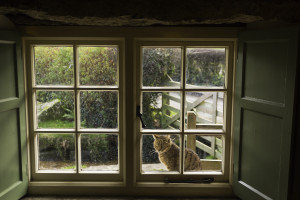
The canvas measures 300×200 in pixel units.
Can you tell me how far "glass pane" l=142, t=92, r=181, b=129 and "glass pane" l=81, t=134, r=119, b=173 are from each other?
1.18 ft

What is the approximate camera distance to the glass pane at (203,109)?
262 centimetres

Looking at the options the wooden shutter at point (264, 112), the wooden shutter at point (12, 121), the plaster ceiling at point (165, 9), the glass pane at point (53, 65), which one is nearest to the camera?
the plaster ceiling at point (165, 9)

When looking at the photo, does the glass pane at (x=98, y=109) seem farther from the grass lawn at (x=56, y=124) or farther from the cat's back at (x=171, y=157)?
the cat's back at (x=171, y=157)

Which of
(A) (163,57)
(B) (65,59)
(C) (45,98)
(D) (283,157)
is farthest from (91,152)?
(D) (283,157)

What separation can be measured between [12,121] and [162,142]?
4.15 feet

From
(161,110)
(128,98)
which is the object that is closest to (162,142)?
(161,110)

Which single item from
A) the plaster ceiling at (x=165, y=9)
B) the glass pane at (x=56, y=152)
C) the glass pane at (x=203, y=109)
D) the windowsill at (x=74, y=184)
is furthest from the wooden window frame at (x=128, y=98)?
the plaster ceiling at (x=165, y=9)

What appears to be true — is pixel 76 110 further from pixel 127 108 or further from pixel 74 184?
pixel 74 184

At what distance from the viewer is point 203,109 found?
2650mm

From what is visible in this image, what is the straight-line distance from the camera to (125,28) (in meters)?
2.44

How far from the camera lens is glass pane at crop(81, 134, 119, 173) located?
2.66m

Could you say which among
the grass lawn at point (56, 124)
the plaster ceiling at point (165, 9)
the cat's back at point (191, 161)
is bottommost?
the cat's back at point (191, 161)

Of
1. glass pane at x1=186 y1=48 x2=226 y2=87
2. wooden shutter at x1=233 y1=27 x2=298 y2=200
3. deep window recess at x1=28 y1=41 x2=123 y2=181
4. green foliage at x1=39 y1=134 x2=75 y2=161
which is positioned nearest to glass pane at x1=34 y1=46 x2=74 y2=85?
deep window recess at x1=28 y1=41 x2=123 y2=181

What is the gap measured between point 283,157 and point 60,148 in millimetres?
1845
